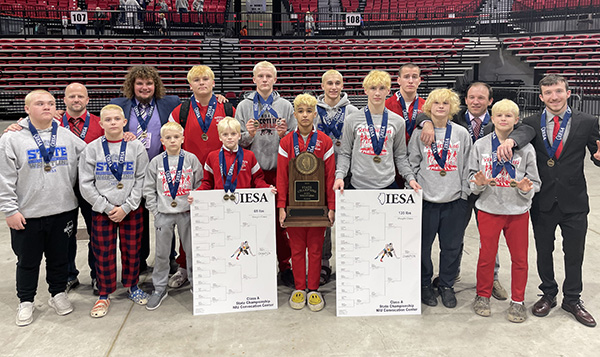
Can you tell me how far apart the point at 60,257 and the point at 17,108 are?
1432 cm

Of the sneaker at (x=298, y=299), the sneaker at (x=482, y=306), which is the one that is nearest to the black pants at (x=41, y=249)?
the sneaker at (x=298, y=299)

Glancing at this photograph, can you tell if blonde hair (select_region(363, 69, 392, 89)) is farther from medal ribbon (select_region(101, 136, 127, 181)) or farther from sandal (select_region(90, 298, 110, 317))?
sandal (select_region(90, 298, 110, 317))

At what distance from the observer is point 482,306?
3408 mm

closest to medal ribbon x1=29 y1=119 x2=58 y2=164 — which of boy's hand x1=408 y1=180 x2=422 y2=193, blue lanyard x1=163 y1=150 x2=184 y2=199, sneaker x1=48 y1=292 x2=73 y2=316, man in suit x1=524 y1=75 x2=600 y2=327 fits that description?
blue lanyard x1=163 y1=150 x2=184 y2=199

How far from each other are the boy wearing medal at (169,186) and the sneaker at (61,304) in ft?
2.08

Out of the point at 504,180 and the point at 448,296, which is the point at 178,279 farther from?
the point at 504,180

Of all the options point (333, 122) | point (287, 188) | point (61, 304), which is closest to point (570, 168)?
point (333, 122)

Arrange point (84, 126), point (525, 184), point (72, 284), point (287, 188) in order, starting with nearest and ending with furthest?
1. point (525, 184)
2. point (287, 188)
3. point (84, 126)
4. point (72, 284)

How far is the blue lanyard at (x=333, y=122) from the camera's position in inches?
150

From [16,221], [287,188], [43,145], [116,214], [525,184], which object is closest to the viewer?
[525,184]

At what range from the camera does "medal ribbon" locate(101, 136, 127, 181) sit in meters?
3.37

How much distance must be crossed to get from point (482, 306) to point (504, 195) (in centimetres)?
92

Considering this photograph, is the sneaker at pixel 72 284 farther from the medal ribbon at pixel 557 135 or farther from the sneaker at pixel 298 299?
the medal ribbon at pixel 557 135

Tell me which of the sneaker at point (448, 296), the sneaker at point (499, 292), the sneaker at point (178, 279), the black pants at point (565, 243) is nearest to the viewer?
the black pants at point (565, 243)
